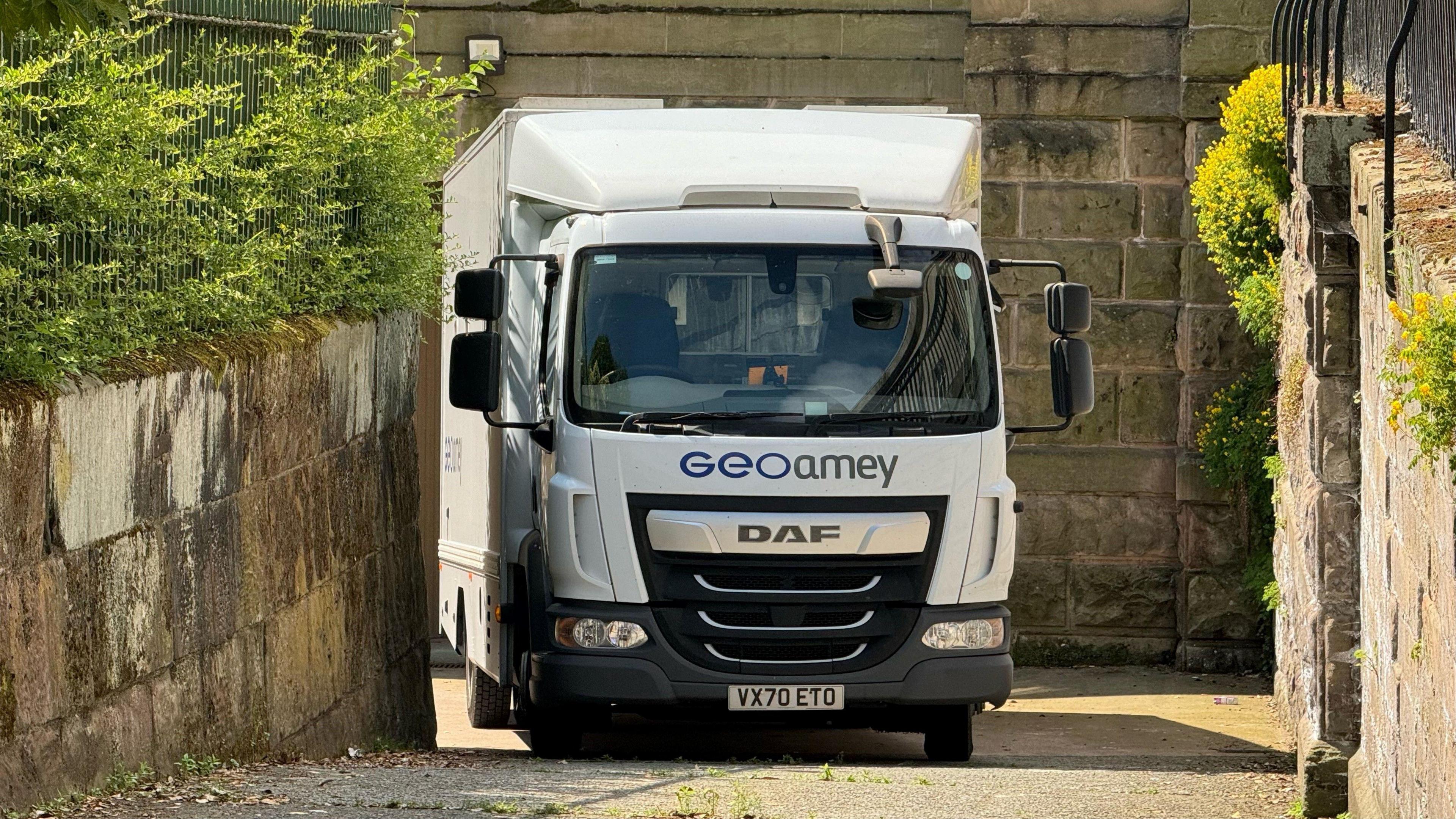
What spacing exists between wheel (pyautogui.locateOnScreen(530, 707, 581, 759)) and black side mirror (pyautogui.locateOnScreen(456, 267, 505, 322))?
197 centimetres

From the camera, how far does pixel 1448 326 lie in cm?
417

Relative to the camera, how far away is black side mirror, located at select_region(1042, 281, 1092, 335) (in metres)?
8.98

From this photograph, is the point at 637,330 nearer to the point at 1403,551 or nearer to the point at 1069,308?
the point at 1069,308

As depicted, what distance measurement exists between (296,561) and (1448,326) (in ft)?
18.3

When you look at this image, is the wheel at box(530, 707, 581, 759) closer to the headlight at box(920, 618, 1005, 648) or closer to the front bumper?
the front bumper

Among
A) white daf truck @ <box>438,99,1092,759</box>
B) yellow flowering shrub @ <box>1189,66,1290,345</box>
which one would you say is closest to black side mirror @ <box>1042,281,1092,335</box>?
white daf truck @ <box>438,99,1092,759</box>

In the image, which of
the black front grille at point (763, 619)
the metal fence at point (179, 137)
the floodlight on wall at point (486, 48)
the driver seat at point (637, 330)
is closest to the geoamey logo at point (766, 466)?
the driver seat at point (637, 330)

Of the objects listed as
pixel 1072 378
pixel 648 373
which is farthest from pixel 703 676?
pixel 1072 378

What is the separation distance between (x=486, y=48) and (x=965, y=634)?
751 cm

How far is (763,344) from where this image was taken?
28.0 ft

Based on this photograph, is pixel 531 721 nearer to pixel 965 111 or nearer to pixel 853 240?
pixel 853 240

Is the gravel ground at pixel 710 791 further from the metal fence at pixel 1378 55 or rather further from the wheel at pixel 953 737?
the metal fence at pixel 1378 55

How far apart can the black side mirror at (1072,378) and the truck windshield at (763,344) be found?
1.78 ft

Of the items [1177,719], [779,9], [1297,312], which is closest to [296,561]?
[1297,312]
